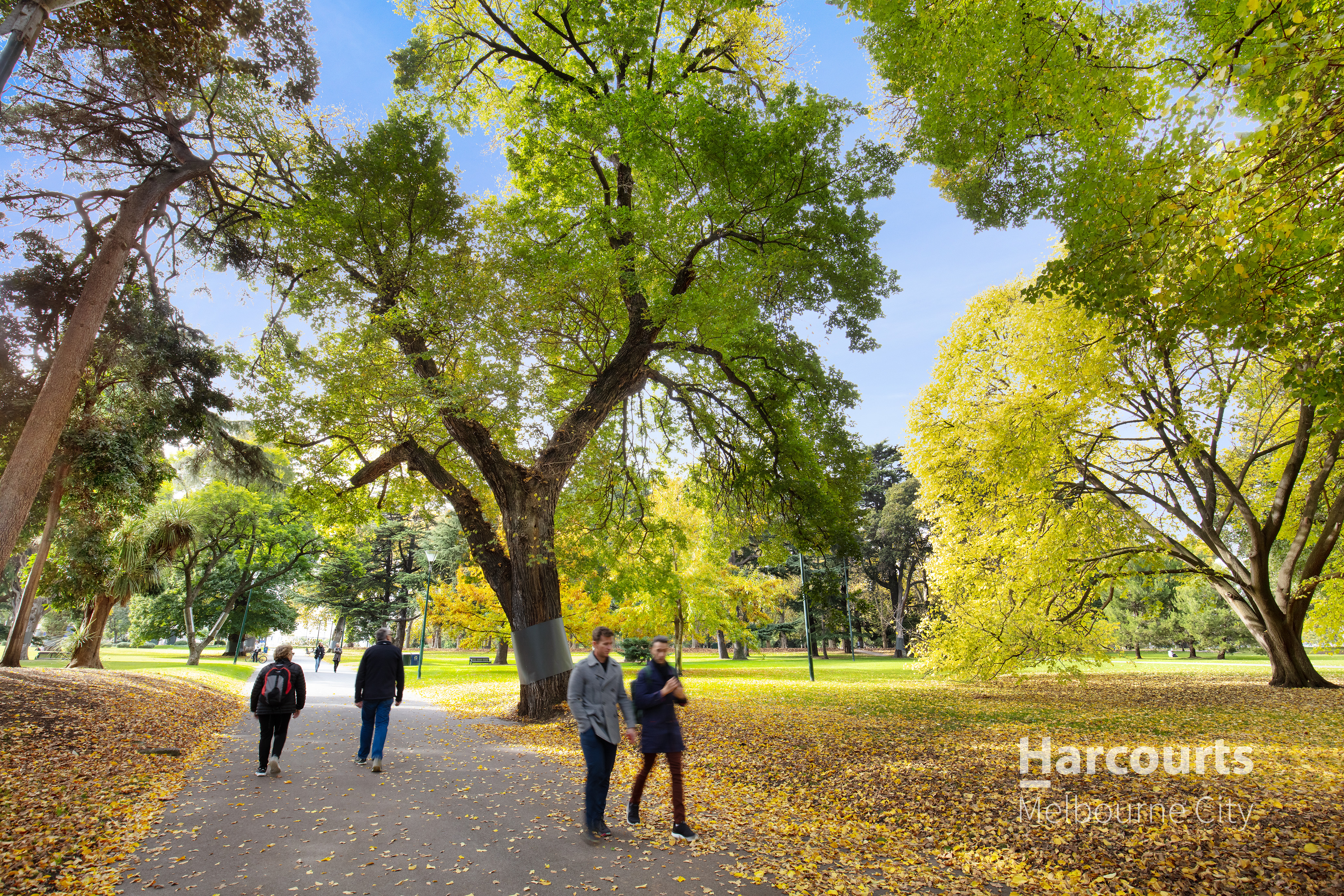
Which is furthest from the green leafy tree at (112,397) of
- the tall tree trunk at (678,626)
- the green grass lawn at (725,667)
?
the tall tree trunk at (678,626)

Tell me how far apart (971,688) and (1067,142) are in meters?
16.0

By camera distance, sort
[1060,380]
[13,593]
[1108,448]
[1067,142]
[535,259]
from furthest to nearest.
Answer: [13,593]
[1108,448]
[1060,380]
[535,259]
[1067,142]

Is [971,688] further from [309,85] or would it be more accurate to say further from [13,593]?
[13,593]


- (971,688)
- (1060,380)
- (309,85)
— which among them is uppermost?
(309,85)

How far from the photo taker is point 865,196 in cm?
903

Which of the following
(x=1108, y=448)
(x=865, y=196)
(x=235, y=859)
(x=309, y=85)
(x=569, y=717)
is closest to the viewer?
(x=235, y=859)

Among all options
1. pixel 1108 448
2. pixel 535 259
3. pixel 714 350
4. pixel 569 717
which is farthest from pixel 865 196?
pixel 1108 448

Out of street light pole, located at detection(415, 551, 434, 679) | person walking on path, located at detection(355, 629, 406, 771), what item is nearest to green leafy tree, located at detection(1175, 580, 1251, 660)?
street light pole, located at detection(415, 551, 434, 679)

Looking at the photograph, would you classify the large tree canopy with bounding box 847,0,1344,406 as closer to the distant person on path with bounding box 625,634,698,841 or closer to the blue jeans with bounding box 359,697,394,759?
the distant person on path with bounding box 625,634,698,841

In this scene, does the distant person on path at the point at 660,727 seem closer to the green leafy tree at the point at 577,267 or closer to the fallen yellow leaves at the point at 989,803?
the fallen yellow leaves at the point at 989,803

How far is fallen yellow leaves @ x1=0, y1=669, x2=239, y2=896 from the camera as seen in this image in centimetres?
412

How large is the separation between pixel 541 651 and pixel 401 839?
643 centimetres

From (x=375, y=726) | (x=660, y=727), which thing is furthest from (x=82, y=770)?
(x=660, y=727)
